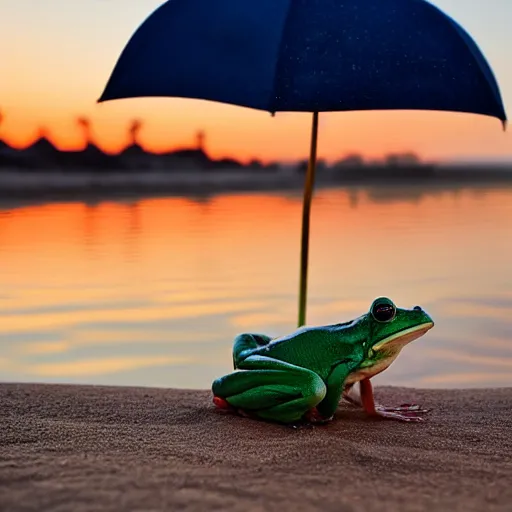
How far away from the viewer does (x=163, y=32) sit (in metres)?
4.61

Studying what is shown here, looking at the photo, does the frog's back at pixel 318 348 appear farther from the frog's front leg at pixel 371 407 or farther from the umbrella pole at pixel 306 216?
the umbrella pole at pixel 306 216

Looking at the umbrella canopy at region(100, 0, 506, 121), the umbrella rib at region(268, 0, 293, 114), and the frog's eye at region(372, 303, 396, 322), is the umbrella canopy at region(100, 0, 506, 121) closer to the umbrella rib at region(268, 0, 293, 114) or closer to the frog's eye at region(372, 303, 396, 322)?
the umbrella rib at region(268, 0, 293, 114)

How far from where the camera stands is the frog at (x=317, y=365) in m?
3.84

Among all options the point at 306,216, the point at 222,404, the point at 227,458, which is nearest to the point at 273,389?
the point at 222,404

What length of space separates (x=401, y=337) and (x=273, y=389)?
24.2 inches

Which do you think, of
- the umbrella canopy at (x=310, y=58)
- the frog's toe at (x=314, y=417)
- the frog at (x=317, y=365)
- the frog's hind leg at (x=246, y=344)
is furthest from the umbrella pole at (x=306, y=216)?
the frog's toe at (x=314, y=417)

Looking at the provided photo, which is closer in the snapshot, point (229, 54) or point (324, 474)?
point (324, 474)

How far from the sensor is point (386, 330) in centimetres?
394

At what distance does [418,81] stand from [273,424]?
178 cm

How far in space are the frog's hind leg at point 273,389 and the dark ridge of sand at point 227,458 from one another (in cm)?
7

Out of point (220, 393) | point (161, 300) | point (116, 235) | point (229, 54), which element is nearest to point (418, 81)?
point (229, 54)

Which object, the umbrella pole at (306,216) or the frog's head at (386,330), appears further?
the umbrella pole at (306,216)

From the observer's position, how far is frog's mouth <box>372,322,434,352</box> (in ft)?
12.9

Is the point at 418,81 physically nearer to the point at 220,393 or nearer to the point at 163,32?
the point at 163,32
